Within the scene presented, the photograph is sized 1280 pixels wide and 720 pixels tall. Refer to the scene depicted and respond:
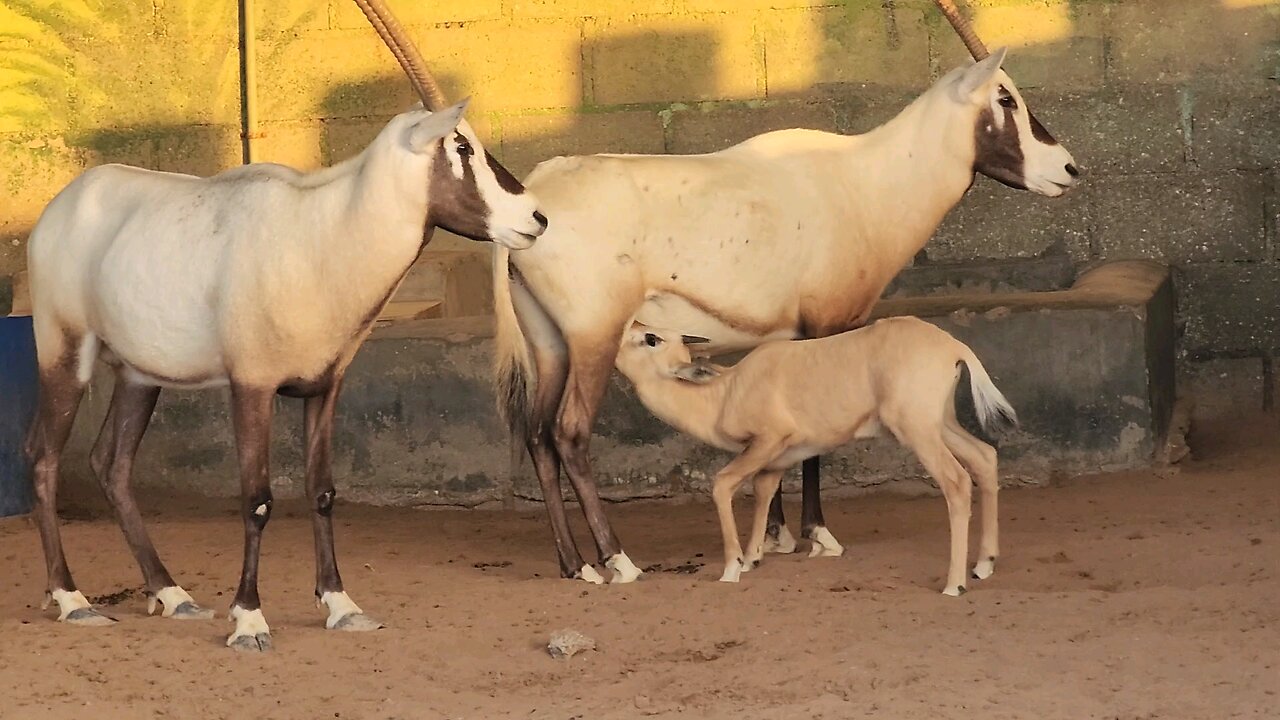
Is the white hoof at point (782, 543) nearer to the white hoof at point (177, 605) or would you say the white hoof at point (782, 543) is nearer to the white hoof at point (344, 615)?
the white hoof at point (344, 615)

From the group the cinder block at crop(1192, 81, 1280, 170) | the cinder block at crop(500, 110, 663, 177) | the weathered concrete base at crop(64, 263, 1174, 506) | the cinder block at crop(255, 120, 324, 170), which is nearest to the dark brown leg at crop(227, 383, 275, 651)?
the weathered concrete base at crop(64, 263, 1174, 506)

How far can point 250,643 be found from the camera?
5.07 metres

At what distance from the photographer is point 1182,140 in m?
9.55

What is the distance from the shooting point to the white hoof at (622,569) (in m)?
6.01

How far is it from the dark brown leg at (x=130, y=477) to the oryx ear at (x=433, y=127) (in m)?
1.41

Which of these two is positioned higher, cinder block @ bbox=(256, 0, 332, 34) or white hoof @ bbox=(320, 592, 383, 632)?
cinder block @ bbox=(256, 0, 332, 34)

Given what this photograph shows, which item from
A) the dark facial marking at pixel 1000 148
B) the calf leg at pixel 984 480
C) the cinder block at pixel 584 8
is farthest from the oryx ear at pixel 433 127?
the cinder block at pixel 584 8

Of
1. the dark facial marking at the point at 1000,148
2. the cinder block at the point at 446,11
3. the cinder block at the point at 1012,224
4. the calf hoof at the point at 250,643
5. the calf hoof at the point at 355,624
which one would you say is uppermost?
the cinder block at the point at 446,11

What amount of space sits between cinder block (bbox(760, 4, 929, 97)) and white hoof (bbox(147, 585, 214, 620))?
5202 millimetres

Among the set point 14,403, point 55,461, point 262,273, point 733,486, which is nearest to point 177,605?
point 55,461

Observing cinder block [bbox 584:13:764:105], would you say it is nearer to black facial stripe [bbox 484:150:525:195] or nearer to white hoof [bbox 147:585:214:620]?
black facial stripe [bbox 484:150:525:195]

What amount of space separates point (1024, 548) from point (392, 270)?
8.37 ft

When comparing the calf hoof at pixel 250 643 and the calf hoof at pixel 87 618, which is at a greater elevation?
the calf hoof at pixel 250 643

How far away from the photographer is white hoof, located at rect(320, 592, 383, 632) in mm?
5336
